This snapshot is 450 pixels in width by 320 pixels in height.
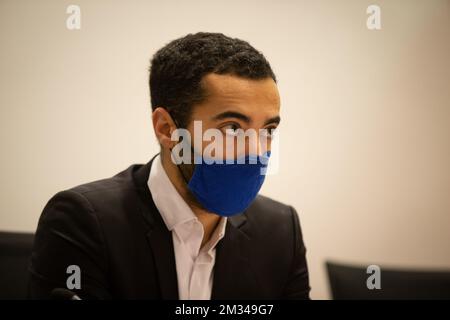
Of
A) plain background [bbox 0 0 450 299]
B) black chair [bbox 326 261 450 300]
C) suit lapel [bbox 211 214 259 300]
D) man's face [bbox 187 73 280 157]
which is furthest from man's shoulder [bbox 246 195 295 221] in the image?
plain background [bbox 0 0 450 299]

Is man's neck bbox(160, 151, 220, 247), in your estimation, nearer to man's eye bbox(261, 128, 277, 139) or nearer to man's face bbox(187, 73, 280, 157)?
man's face bbox(187, 73, 280, 157)

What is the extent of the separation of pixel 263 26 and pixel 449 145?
122cm

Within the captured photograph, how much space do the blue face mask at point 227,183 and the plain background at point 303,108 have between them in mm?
929

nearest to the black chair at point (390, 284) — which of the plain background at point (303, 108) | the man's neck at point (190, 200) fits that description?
the man's neck at point (190, 200)

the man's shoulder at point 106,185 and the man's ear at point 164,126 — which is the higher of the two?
the man's ear at point 164,126

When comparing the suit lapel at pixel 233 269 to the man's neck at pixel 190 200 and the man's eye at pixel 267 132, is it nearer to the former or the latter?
the man's neck at pixel 190 200

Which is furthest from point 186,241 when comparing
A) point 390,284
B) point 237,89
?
point 390,284

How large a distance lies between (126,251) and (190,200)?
0.23 metres

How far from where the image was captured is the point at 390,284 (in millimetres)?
1407

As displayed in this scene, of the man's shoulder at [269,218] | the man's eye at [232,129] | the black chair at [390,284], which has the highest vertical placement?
the man's eye at [232,129]

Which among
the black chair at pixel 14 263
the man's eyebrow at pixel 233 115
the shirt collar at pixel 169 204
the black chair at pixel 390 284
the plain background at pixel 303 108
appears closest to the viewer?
the man's eyebrow at pixel 233 115

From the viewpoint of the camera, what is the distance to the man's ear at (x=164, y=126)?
1.23 m

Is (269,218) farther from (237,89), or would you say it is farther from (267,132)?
(237,89)

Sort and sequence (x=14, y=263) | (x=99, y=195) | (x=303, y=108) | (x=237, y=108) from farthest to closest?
1. (x=303, y=108)
2. (x=14, y=263)
3. (x=99, y=195)
4. (x=237, y=108)
